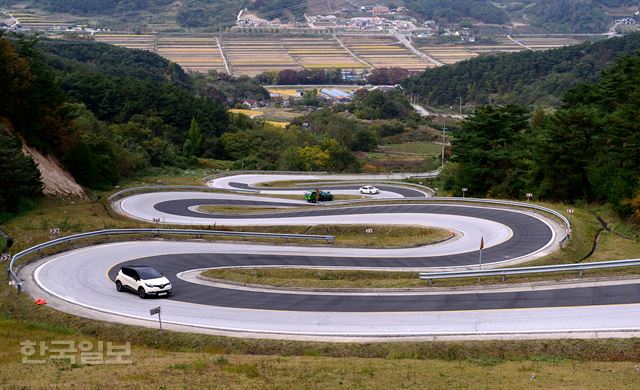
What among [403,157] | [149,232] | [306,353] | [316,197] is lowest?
[403,157]

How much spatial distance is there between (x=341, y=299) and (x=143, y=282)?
764 cm

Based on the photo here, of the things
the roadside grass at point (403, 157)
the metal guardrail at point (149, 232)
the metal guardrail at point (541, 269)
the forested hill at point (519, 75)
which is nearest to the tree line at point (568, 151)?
the metal guardrail at point (541, 269)

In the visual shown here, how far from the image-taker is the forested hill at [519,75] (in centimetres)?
17000

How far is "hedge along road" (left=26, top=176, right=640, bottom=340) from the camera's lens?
25703mm

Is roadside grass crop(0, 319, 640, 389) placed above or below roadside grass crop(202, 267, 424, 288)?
above

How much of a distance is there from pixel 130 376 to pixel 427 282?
1437cm

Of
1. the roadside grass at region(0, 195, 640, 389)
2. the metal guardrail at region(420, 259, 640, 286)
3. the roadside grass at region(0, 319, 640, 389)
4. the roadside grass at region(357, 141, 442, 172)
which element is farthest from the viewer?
the roadside grass at region(357, 141, 442, 172)

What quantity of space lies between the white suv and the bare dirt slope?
2504cm

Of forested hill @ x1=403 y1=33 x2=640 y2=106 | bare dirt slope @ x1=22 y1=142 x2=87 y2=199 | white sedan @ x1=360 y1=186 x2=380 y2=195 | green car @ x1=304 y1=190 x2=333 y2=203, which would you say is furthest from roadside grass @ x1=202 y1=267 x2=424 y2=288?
forested hill @ x1=403 y1=33 x2=640 y2=106

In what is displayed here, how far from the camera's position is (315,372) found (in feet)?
69.0

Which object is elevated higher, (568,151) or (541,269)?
(568,151)

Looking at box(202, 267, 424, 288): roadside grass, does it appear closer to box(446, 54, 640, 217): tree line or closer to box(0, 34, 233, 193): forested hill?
box(446, 54, 640, 217): tree line

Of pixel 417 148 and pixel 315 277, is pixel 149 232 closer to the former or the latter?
pixel 315 277

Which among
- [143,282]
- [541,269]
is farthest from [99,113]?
[541,269]
